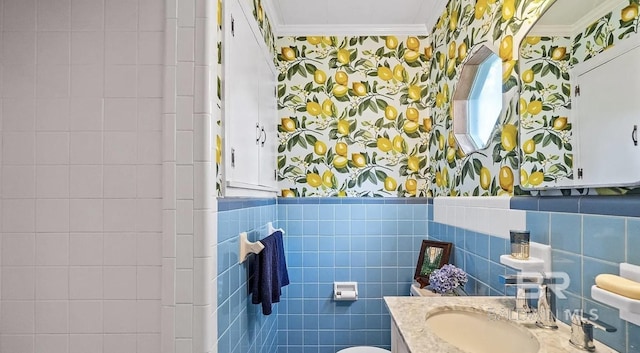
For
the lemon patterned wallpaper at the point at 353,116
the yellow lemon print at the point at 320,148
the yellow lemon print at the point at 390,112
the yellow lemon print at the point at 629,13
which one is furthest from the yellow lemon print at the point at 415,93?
the yellow lemon print at the point at 629,13

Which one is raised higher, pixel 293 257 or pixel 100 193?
pixel 100 193

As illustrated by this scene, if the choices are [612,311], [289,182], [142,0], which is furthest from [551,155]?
[289,182]

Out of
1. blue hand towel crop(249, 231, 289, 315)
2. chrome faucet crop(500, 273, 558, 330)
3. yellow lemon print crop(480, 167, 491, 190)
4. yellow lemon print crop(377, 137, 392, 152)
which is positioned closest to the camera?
chrome faucet crop(500, 273, 558, 330)

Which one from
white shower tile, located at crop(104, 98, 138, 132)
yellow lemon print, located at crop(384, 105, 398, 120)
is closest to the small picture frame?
yellow lemon print, located at crop(384, 105, 398, 120)

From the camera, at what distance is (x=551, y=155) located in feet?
4.05

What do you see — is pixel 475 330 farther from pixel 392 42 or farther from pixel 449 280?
pixel 392 42

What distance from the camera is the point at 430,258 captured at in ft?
7.88

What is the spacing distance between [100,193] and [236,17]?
928mm

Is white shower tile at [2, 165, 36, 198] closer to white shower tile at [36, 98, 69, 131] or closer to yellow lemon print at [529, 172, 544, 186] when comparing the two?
white shower tile at [36, 98, 69, 131]

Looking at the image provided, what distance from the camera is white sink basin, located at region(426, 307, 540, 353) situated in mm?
1197

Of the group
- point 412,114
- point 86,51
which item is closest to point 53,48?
point 86,51

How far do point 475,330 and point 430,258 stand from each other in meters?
1.10

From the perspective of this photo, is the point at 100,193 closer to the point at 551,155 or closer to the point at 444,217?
the point at 551,155

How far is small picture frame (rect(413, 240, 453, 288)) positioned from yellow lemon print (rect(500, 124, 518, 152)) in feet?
2.72
